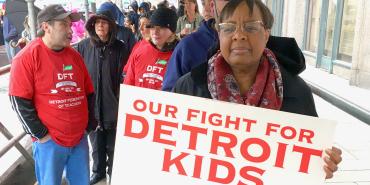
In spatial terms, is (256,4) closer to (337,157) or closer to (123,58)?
(337,157)

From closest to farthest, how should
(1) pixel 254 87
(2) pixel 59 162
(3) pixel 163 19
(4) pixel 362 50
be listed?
(1) pixel 254 87 < (2) pixel 59 162 < (3) pixel 163 19 < (4) pixel 362 50

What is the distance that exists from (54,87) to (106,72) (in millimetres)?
963

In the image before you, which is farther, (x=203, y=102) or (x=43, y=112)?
(x=43, y=112)

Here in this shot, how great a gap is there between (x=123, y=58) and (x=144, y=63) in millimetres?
642

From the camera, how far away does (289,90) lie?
5.24 feet

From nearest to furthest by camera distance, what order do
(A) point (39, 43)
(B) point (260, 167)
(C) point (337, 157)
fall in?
(C) point (337, 157) → (B) point (260, 167) → (A) point (39, 43)

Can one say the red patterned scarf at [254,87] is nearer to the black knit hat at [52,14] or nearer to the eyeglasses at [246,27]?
the eyeglasses at [246,27]

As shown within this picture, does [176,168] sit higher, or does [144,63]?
[144,63]

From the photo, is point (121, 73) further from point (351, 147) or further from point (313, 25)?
point (313, 25)

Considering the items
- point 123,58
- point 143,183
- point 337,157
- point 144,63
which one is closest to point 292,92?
point 337,157

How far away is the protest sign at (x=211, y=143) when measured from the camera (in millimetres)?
1555

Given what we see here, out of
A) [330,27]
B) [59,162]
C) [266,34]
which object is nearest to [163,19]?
[59,162]

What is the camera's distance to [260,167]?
1592 mm

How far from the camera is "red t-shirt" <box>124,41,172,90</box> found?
3104mm
